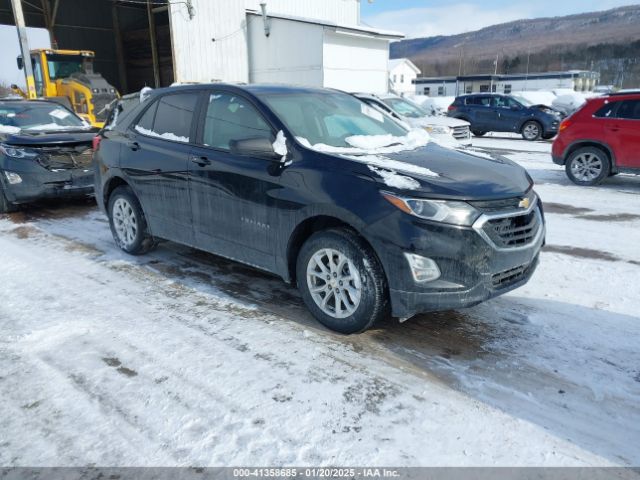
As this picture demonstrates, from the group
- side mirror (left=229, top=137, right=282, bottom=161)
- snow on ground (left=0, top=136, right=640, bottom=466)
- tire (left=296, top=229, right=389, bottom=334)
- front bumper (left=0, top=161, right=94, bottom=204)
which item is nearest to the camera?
snow on ground (left=0, top=136, right=640, bottom=466)

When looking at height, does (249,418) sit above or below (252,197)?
below

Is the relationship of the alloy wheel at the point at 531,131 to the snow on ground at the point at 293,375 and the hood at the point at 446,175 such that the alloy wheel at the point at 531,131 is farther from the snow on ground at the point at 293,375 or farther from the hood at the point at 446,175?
the hood at the point at 446,175

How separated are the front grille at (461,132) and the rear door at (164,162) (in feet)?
32.7

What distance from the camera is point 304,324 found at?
12.7ft

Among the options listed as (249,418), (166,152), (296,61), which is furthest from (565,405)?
(296,61)

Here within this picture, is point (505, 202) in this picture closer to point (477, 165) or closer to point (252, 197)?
point (477, 165)

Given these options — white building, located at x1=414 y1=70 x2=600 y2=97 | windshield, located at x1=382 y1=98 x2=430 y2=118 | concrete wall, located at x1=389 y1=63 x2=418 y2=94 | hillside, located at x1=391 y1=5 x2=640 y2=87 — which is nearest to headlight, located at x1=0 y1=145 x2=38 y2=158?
windshield, located at x1=382 y1=98 x2=430 y2=118

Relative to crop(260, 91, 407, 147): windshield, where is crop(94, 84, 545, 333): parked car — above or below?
below

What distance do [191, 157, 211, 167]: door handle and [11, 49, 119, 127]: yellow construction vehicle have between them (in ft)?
44.5

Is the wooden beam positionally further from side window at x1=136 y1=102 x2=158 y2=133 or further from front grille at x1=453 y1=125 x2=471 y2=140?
side window at x1=136 y1=102 x2=158 y2=133

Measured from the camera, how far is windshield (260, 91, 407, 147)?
4.04 metres

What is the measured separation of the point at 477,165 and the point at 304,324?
1.79m

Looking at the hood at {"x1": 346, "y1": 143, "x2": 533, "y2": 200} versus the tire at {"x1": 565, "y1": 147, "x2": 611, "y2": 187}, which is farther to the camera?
the tire at {"x1": 565, "y1": 147, "x2": 611, "y2": 187}

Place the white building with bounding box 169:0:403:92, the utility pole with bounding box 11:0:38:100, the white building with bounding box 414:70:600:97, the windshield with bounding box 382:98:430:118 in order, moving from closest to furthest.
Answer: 1. the windshield with bounding box 382:98:430:118
2. the utility pole with bounding box 11:0:38:100
3. the white building with bounding box 169:0:403:92
4. the white building with bounding box 414:70:600:97
